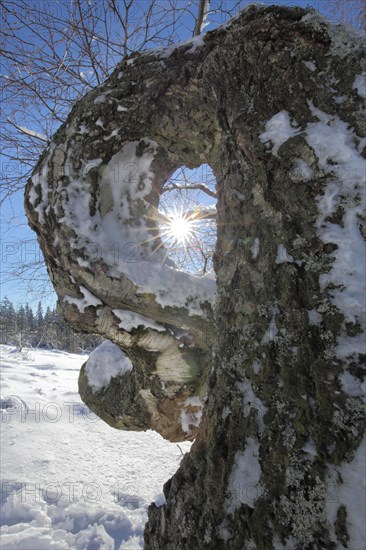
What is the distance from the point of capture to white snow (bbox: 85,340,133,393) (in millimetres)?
2609

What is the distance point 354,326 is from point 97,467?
4.30 meters

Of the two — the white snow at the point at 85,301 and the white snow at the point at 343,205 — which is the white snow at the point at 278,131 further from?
the white snow at the point at 85,301

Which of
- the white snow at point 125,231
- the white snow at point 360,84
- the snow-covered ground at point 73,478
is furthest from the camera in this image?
the snow-covered ground at point 73,478

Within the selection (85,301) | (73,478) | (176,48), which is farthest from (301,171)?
(73,478)

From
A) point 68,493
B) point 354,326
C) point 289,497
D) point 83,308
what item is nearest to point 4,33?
point 83,308

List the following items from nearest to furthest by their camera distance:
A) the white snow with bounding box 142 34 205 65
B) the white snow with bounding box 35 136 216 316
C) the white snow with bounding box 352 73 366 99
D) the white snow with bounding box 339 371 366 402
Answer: the white snow with bounding box 339 371 366 402 < the white snow with bounding box 352 73 366 99 < the white snow with bounding box 142 34 205 65 < the white snow with bounding box 35 136 216 316

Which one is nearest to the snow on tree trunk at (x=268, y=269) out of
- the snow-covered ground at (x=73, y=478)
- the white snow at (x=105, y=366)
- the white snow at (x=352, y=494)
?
the white snow at (x=352, y=494)

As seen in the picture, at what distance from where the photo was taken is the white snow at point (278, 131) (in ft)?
3.58

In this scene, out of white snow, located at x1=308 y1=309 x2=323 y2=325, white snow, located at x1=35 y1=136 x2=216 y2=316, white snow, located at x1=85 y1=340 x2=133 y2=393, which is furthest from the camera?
white snow, located at x1=85 y1=340 x2=133 y2=393

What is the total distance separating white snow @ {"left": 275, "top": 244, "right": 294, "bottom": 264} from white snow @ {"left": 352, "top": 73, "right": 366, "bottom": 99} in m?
0.54

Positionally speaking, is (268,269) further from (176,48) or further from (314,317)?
(176,48)

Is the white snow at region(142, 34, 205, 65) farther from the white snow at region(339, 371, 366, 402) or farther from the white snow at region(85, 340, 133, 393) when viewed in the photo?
the white snow at region(85, 340, 133, 393)

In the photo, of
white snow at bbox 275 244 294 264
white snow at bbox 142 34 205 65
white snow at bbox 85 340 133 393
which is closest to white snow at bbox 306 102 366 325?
white snow at bbox 275 244 294 264

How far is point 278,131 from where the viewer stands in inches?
43.8
